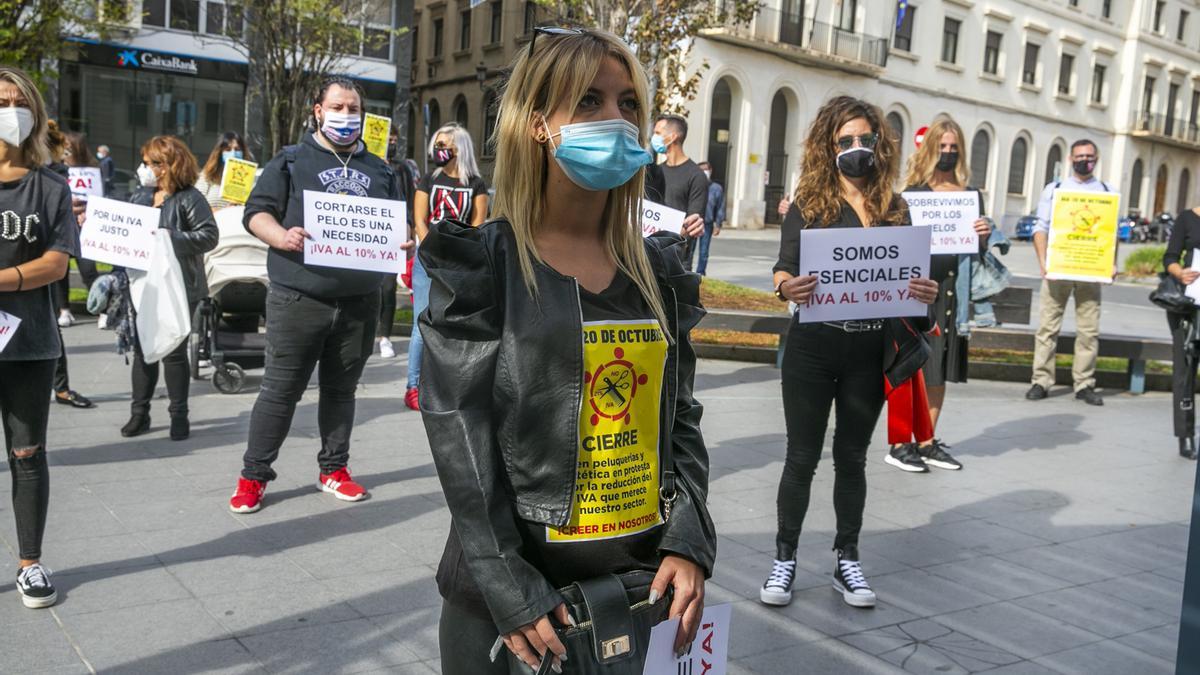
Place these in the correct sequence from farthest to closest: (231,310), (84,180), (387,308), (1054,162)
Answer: (1054,162) < (387,308) < (84,180) < (231,310)

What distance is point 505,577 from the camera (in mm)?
1968

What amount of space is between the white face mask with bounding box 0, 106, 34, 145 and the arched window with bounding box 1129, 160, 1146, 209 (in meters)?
59.2

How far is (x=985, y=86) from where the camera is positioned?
45.2 m

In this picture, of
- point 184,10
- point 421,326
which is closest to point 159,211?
point 421,326

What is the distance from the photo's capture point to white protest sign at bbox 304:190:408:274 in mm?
5391

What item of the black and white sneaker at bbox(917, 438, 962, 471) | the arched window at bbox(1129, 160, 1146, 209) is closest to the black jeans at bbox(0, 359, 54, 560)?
the black and white sneaker at bbox(917, 438, 962, 471)

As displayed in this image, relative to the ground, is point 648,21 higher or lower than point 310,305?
higher

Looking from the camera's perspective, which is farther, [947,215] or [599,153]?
[947,215]

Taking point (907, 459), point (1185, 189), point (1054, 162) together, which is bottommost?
point (907, 459)

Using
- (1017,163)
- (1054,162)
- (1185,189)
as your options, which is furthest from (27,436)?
(1185,189)

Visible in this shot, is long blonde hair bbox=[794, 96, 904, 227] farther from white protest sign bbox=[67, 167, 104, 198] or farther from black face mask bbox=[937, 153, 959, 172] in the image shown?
white protest sign bbox=[67, 167, 104, 198]

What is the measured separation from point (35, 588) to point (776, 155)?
121 ft

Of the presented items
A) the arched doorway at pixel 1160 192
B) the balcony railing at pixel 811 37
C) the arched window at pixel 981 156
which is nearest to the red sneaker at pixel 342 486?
the balcony railing at pixel 811 37

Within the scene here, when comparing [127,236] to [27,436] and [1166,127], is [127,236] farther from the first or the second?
[1166,127]
